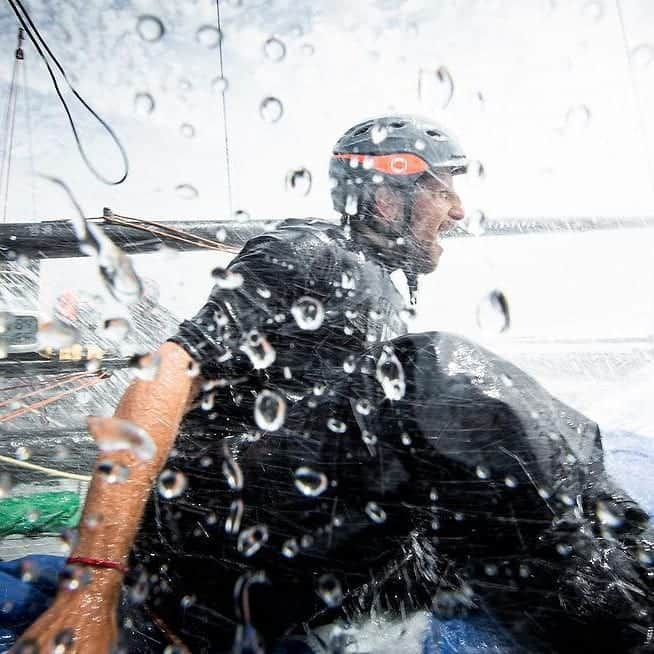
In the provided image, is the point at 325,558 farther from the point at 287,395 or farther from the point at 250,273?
the point at 250,273

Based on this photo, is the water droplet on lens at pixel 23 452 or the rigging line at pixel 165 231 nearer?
→ the rigging line at pixel 165 231

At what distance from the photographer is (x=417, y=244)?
1950mm

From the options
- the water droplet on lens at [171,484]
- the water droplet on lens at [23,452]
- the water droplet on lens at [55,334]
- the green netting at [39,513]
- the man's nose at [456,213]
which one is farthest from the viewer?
the water droplet on lens at [23,452]

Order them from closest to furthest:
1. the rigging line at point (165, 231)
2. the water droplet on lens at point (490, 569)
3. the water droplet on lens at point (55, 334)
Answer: the water droplet on lens at point (490, 569) → the water droplet on lens at point (55, 334) → the rigging line at point (165, 231)

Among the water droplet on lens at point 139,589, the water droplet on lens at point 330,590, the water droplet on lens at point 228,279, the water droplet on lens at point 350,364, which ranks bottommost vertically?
the water droplet on lens at point 330,590

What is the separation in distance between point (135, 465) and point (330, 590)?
2.05ft

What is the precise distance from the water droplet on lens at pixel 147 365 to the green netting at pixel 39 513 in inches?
70.6

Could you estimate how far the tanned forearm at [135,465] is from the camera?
113 cm

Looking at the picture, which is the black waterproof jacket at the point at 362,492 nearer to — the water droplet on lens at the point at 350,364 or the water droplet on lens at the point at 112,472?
the water droplet on lens at the point at 350,364

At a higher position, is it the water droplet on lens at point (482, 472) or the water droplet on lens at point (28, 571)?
the water droplet on lens at point (482, 472)

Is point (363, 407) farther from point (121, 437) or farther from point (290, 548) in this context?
point (121, 437)

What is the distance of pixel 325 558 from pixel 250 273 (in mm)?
808

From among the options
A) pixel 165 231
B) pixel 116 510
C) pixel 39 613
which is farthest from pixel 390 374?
pixel 165 231

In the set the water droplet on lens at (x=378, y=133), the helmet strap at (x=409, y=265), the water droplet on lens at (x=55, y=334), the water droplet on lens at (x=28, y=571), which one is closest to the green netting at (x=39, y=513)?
the water droplet on lens at (x=28, y=571)
